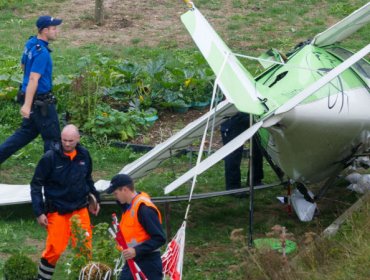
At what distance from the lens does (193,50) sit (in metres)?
17.0

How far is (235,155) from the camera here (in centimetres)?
1093

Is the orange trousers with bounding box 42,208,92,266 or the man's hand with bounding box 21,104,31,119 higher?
the man's hand with bounding box 21,104,31,119

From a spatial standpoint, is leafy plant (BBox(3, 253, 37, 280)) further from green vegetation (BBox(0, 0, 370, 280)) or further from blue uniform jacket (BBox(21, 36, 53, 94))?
blue uniform jacket (BBox(21, 36, 53, 94))

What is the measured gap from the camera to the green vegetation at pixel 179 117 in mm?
8250

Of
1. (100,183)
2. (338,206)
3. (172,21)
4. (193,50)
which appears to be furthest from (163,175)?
(172,21)

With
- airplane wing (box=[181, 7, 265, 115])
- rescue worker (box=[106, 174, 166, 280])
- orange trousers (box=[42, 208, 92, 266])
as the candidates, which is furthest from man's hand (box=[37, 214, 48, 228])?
airplane wing (box=[181, 7, 265, 115])

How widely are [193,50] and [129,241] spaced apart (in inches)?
Result: 395

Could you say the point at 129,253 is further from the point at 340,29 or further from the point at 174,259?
the point at 340,29

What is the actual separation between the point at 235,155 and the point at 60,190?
318 centimetres

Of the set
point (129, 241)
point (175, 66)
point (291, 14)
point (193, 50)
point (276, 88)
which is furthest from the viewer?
point (291, 14)

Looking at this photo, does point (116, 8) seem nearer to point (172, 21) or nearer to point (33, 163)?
point (172, 21)

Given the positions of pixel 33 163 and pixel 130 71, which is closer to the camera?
pixel 33 163

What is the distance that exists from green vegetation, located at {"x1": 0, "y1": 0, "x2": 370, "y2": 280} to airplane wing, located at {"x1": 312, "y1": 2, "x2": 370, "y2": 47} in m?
1.75

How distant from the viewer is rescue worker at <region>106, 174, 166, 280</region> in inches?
281
